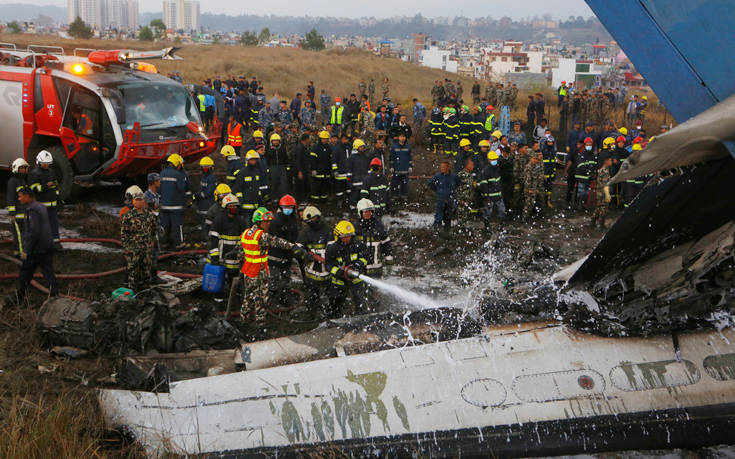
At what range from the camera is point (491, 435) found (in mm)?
5539

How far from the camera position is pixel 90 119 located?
13.6 meters

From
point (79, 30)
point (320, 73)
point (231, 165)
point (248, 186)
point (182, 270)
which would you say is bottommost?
point (182, 270)

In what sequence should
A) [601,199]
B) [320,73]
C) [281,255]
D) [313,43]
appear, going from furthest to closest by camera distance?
[313,43] → [320,73] → [601,199] → [281,255]

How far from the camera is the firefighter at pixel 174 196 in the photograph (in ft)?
36.4

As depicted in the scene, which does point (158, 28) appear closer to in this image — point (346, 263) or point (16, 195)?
point (16, 195)

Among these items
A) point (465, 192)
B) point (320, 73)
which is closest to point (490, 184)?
point (465, 192)

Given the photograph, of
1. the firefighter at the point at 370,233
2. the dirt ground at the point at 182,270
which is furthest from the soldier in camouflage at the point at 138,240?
the firefighter at the point at 370,233

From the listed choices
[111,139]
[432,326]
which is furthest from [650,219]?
[111,139]

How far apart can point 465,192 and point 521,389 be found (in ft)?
26.6

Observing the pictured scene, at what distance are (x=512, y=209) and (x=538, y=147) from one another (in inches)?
59.1

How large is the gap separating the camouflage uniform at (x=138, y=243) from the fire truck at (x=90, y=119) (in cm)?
441

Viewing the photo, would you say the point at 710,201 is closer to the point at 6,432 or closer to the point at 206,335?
the point at 206,335

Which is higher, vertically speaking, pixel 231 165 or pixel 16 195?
pixel 231 165

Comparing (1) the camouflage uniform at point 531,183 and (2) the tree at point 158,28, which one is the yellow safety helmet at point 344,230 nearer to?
(1) the camouflage uniform at point 531,183
